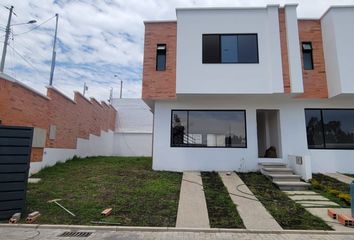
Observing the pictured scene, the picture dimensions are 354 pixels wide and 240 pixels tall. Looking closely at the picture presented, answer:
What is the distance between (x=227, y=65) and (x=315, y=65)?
3873 millimetres

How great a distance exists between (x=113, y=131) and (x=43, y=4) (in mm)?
11671

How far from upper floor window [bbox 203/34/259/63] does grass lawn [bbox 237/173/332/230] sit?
5.01 meters

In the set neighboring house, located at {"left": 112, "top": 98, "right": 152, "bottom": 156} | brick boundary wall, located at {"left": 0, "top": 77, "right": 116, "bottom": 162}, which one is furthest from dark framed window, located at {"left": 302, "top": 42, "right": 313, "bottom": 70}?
neighboring house, located at {"left": 112, "top": 98, "right": 152, "bottom": 156}

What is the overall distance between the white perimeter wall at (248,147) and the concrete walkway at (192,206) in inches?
68.4

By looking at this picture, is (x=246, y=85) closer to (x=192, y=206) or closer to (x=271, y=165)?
(x=271, y=165)

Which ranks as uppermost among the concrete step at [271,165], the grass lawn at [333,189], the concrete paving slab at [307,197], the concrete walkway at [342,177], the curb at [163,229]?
the concrete step at [271,165]

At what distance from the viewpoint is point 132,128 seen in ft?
72.4

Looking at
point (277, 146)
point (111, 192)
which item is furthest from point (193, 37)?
point (111, 192)

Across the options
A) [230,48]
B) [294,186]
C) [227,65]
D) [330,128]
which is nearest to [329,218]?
[294,186]

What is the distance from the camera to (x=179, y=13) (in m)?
10.5

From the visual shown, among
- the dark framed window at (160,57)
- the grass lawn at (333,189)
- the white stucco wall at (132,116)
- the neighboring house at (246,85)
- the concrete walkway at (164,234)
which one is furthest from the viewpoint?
the white stucco wall at (132,116)

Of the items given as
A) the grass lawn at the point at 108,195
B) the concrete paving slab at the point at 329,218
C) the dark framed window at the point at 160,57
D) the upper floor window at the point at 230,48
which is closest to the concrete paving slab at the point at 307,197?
the concrete paving slab at the point at 329,218

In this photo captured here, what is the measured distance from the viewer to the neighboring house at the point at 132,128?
21.0 metres

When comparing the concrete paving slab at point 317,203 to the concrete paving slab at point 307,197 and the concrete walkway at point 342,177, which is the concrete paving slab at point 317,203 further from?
the concrete walkway at point 342,177
